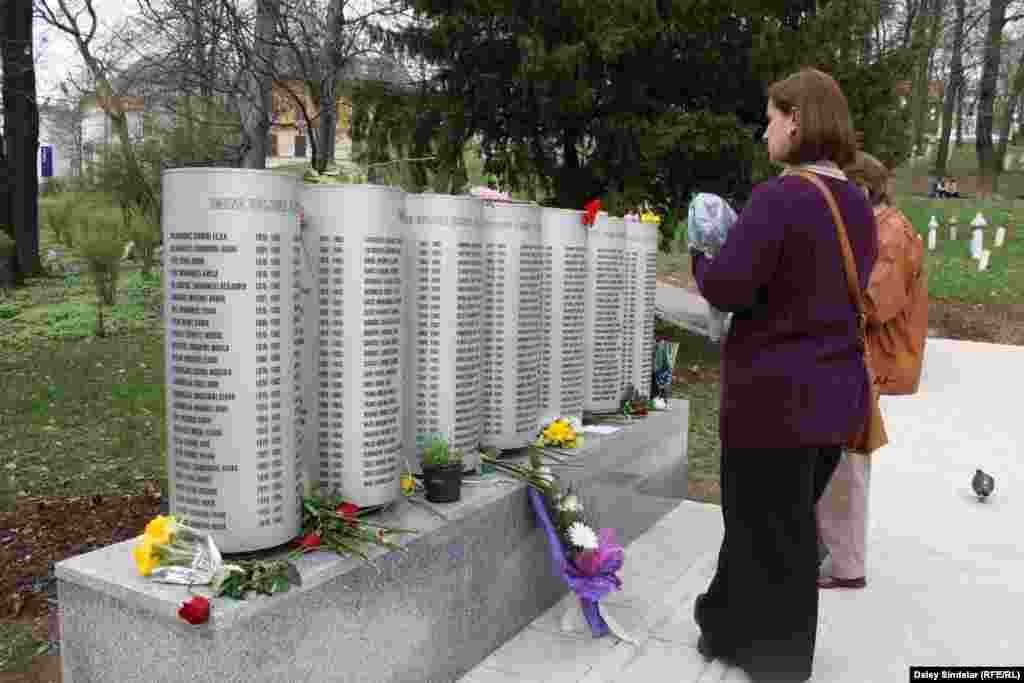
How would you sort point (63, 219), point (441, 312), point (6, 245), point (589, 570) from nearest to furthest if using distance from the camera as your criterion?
point (441, 312)
point (589, 570)
point (6, 245)
point (63, 219)

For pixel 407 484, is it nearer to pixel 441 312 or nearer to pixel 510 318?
pixel 441 312

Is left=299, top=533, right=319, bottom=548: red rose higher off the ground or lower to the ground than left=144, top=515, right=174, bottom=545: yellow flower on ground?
A: lower

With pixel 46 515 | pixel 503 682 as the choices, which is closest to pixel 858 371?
pixel 503 682

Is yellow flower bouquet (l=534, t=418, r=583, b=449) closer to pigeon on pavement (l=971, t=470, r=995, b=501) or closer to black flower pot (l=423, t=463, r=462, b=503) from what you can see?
black flower pot (l=423, t=463, r=462, b=503)

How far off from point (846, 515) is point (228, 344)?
9.23 ft

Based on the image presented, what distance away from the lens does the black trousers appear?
9.06 feet

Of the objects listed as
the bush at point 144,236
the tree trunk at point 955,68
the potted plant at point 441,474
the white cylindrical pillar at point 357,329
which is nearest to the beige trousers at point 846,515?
the potted plant at point 441,474

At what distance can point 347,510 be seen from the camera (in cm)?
268

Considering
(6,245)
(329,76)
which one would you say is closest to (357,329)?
(329,76)

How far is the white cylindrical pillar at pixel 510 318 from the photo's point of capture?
3576 mm

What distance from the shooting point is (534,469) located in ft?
11.4

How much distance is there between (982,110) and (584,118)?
77.7 feet

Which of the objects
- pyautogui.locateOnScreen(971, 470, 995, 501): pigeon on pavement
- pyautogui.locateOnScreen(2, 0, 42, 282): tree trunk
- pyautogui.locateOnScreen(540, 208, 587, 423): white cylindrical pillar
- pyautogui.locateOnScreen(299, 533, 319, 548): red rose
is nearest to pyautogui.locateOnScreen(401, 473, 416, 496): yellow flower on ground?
pyautogui.locateOnScreen(299, 533, 319, 548): red rose

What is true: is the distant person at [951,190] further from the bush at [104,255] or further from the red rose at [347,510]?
the red rose at [347,510]
